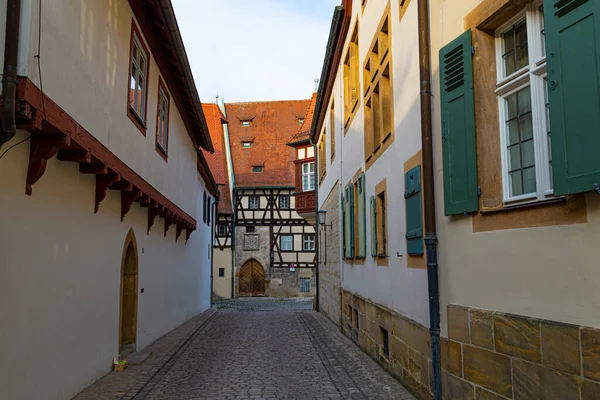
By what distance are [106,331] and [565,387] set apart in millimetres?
6987

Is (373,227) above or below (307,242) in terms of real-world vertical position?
below

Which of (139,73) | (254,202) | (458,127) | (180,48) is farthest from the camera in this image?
(254,202)

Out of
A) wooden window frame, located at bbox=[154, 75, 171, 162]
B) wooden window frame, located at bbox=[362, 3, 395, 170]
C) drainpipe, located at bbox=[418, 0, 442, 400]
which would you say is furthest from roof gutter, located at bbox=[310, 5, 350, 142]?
drainpipe, located at bbox=[418, 0, 442, 400]

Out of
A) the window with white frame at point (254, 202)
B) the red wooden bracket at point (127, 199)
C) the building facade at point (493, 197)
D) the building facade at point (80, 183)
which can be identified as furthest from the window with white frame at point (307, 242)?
the building facade at point (493, 197)

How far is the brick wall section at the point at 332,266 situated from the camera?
655 inches

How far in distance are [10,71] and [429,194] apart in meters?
4.21

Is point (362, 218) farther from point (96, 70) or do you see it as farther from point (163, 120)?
point (96, 70)

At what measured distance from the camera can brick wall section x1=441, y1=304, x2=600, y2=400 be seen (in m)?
3.79

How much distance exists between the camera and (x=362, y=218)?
39.1 ft

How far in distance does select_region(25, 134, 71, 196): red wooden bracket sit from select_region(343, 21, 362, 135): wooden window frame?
761 cm

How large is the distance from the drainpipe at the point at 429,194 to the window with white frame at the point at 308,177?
20353mm

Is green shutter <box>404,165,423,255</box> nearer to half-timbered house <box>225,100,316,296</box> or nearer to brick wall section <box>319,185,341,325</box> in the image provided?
brick wall section <box>319,185,341,325</box>

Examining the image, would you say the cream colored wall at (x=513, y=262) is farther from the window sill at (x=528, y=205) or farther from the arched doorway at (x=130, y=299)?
the arched doorway at (x=130, y=299)

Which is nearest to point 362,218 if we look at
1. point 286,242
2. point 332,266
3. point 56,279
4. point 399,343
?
point 399,343
